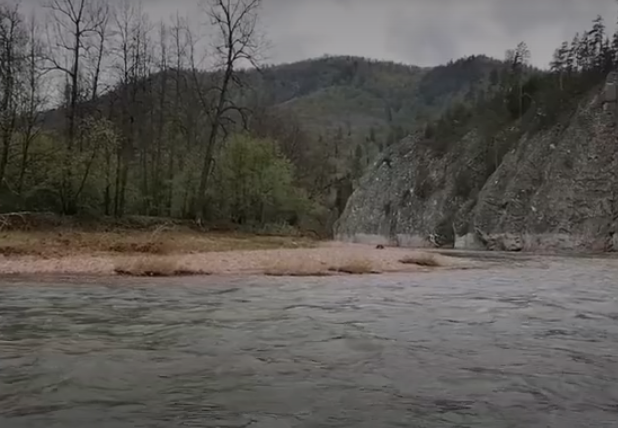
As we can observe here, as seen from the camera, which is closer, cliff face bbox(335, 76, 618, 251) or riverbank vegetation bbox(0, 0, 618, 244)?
riverbank vegetation bbox(0, 0, 618, 244)

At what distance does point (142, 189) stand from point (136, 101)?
560cm

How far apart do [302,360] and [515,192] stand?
46.5 meters

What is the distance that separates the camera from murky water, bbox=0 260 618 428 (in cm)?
455

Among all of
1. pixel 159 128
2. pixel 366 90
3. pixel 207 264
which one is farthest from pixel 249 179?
pixel 366 90

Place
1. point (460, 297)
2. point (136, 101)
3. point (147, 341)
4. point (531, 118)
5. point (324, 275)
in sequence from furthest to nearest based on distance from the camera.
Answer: point (531, 118) → point (136, 101) → point (324, 275) → point (460, 297) → point (147, 341)

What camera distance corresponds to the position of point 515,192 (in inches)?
1970

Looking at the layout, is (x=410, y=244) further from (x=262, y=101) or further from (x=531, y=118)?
(x=262, y=101)

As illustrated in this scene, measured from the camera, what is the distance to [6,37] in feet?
100

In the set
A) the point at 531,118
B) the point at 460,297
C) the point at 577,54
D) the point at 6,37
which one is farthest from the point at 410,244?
the point at 460,297

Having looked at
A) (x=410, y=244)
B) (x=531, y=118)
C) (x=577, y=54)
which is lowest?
(x=410, y=244)

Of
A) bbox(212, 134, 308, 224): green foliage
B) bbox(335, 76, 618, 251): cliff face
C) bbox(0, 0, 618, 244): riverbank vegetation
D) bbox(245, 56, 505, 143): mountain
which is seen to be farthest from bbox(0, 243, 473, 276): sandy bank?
bbox(245, 56, 505, 143): mountain

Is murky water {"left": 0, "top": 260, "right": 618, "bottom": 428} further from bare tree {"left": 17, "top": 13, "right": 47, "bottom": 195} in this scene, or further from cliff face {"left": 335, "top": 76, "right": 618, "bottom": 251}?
cliff face {"left": 335, "top": 76, "right": 618, "bottom": 251}

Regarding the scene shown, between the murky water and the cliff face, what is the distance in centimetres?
3460

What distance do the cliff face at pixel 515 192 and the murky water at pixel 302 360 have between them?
114 feet
